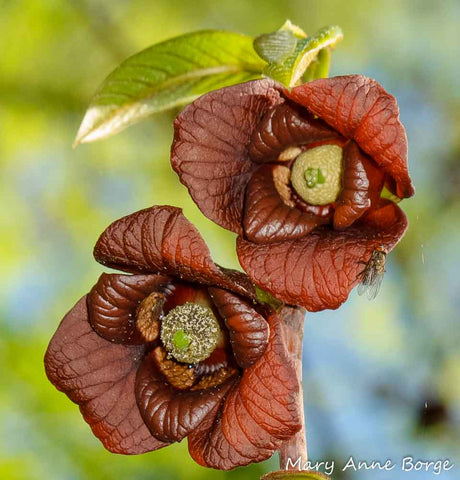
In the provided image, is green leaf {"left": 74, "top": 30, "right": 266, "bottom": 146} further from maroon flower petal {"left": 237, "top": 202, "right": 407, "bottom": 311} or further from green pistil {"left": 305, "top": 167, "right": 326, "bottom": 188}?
maroon flower petal {"left": 237, "top": 202, "right": 407, "bottom": 311}

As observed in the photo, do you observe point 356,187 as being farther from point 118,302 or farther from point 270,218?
point 118,302

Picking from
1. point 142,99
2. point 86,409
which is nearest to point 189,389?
point 86,409

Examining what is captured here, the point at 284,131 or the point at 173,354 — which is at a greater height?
the point at 284,131

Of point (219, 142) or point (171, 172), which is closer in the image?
point (219, 142)

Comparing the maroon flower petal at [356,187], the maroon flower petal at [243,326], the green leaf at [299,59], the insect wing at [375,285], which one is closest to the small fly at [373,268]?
the insect wing at [375,285]

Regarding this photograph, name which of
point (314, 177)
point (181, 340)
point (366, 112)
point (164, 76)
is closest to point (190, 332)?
point (181, 340)

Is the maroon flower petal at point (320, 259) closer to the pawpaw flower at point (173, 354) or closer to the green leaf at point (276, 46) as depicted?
the pawpaw flower at point (173, 354)

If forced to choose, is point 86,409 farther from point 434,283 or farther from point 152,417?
point 434,283
